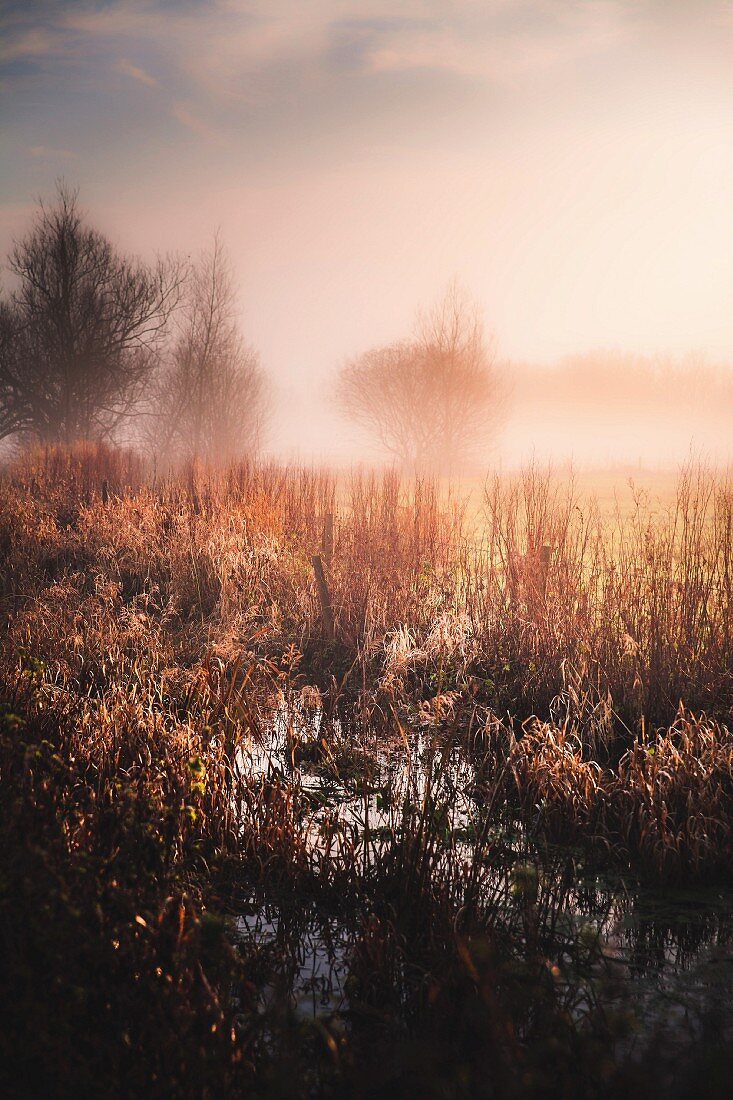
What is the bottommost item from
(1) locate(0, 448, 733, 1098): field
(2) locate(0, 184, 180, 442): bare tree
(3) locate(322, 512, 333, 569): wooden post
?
(1) locate(0, 448, 733, 1098): field

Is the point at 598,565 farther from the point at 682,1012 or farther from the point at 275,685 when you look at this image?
the point at 682,1012

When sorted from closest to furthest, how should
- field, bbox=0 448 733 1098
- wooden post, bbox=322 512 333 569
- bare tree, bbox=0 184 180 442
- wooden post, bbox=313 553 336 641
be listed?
field, bbox=0 448 733 1098, wooden post, bbox=313 553 336 641, wooden post, bbox=322 512 333 569, bare tree, bbox=0 184 180 442

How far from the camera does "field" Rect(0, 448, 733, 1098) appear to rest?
1740mm

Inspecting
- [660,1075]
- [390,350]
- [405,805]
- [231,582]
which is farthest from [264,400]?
[660,1075]

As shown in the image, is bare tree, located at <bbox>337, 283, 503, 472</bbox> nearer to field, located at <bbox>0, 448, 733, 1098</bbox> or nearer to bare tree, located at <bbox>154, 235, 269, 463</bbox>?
bare tree, located at <bbox>154, 235, 269, 463</bbox>

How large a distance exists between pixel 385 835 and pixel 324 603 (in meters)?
3.61

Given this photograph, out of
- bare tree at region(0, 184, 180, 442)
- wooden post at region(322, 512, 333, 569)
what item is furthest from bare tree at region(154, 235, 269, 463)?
wooden post at region(322, 512, 333, 569)

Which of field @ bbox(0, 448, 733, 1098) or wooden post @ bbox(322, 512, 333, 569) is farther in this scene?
wooden post @ bbox(322, 512, 333, 569)

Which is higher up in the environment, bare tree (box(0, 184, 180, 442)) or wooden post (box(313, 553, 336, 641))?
bare tree (box(0, 184, 180, 442))

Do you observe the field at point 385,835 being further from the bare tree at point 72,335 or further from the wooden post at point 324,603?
the bare tree at point 72,335

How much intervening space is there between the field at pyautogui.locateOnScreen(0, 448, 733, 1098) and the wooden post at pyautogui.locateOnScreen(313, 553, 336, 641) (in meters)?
0.03

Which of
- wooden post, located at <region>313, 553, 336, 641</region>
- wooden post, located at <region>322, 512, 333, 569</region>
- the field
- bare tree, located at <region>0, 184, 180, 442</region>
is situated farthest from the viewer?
bare tree, located at <region>0, 184, 180, 442</region>

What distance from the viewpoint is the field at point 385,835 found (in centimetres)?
174

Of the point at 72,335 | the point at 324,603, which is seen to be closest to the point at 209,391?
the point at 72,335
